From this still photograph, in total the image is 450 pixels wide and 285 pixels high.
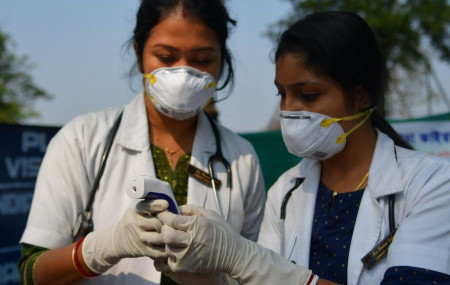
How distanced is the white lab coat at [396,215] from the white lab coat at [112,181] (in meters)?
0.23

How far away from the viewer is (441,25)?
42.8 ft

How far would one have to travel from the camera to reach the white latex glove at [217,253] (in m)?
1.64

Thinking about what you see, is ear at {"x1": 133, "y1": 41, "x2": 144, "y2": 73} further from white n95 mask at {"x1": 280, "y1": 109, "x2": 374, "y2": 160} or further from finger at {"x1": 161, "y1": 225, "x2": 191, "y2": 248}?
finger at {"x1": 161, "y1": 225, "x2": 191, "y2": 248}

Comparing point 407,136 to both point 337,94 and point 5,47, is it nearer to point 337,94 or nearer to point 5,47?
point 337,94

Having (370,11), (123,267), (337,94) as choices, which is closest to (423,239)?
(337,94)

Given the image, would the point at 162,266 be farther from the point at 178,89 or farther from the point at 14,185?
the point at 14,185

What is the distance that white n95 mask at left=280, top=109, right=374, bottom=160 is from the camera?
2010 millimetres

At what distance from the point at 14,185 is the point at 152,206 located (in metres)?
2.29

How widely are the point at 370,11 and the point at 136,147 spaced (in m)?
11.7

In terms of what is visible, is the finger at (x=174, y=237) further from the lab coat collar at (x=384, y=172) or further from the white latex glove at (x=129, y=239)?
the lab coat collar at (x=384, y=172)

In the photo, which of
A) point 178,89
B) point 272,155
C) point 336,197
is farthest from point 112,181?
point 272,155

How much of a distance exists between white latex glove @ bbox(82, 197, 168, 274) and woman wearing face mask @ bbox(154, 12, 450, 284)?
0.06 metres

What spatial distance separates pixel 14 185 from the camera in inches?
140

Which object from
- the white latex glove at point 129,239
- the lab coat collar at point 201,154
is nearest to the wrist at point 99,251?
the white latex glove at point 129,239
